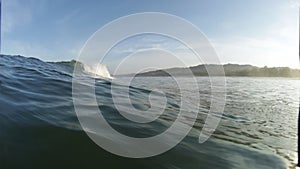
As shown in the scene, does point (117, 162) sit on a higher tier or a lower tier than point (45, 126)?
lower

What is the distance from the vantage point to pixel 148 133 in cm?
813

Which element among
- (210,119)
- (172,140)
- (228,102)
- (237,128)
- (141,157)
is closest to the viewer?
(141,157)

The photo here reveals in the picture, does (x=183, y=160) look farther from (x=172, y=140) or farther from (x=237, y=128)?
(x=237, y=128)

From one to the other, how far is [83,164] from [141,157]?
127 centimetres

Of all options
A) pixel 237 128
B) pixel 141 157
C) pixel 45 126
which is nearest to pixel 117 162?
pixel 141 157

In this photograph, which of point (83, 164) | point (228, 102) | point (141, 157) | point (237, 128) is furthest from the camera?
point (228, 102)

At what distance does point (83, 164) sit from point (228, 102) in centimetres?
1179

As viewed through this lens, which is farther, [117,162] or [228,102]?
[228,102]

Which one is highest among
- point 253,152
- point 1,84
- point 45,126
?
point 1,84

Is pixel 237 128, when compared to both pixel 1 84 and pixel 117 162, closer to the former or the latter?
pixel 117 162

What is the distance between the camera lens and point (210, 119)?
37.7 feet

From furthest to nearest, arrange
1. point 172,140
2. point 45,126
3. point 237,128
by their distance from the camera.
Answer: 1. point 237,128
2. point 172,140
3. point 45,126

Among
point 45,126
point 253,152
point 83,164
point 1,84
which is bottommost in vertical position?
point 253,152

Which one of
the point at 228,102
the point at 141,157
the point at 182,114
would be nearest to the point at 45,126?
the point at 141,157
